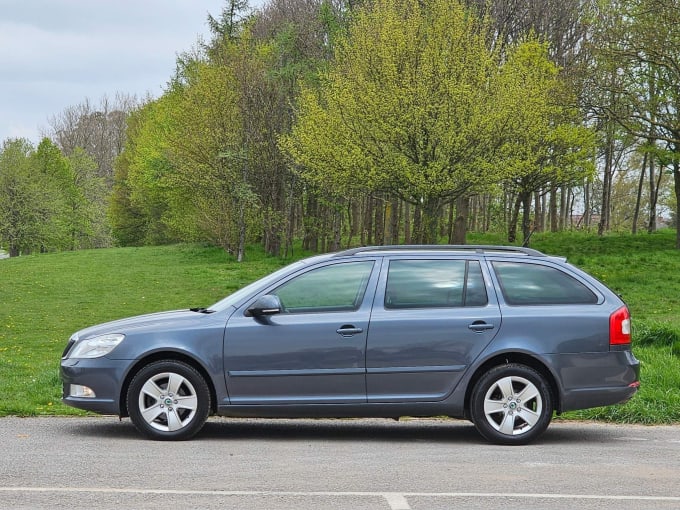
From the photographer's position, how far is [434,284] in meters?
7.98

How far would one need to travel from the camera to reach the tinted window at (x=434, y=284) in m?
7.91

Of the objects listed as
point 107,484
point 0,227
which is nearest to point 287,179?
point 0,227

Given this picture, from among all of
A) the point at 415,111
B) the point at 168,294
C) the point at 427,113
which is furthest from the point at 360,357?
the point at 168,294

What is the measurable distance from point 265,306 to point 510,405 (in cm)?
228

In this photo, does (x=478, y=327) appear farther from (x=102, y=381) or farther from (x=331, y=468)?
(x=102, y=381)

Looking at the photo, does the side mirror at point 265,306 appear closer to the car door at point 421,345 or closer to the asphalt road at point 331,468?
the car door at point 421,345

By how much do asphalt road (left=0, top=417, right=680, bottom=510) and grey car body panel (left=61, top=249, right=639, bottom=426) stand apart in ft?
1.21

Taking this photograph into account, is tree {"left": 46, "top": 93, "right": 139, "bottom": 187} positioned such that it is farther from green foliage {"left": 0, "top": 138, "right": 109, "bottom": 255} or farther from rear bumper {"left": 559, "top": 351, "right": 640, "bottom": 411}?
rear bumper {"left": 559, "top": 351, "right": 640, "bottom": 411}

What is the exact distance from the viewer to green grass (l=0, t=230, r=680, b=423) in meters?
10.1

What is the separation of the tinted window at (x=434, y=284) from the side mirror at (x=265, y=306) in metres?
0.97

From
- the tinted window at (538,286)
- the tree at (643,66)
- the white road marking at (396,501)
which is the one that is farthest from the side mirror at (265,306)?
the tree at (643,66)

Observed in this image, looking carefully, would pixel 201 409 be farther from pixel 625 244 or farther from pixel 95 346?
pixel 625 244

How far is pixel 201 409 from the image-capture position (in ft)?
25.1

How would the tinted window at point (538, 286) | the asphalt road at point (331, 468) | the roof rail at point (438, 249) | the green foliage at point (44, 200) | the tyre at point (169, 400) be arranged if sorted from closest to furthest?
1. the asphalt road at point (331, 468)
2. the tyre at point (169, 400)
3. the tinted window at point (538, 286)
4. the roof rail at point (438, 249)
5. the green foliage at point (44, 200)
